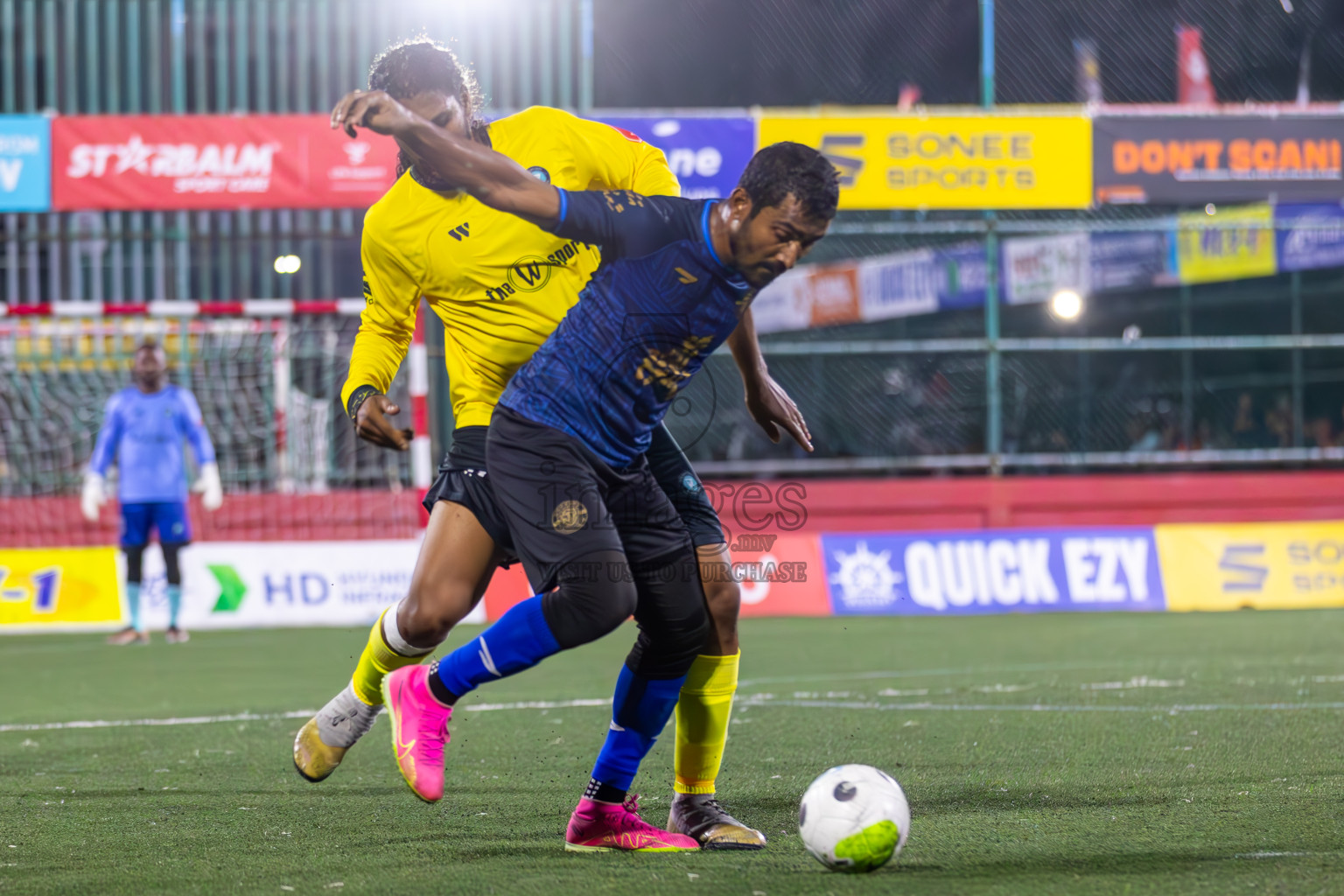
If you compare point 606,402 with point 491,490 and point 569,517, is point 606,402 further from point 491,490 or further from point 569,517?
point 491,490

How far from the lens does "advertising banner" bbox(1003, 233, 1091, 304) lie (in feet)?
54.0

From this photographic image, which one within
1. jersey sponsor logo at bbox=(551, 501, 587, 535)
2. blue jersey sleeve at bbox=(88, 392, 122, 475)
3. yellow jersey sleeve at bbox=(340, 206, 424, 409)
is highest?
yellow jersey sleeve at bbox=(340, 206, 424, 409)

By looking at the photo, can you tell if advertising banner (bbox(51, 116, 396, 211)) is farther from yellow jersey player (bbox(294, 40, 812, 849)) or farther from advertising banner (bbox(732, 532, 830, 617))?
yellow jersey player (bbox(294, 40, 812, 849))

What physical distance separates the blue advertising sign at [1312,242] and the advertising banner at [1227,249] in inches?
6.4

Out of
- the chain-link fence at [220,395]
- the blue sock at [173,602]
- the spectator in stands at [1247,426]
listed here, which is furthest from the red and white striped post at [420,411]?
the spectator in stands at [1247,426]

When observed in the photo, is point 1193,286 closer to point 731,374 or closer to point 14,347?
point 731,374

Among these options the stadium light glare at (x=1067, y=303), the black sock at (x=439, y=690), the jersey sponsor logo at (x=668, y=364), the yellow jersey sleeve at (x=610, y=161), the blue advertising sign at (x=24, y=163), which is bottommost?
the black sock at (x=439, y=690)

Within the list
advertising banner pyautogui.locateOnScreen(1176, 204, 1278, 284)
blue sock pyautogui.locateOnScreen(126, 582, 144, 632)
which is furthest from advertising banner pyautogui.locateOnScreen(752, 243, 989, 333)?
blue sock pyautogui.locateOnScreen(126, 582, 144, 632)

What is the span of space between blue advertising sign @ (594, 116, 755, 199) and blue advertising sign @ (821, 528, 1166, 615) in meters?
3.61

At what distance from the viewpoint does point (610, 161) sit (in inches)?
170

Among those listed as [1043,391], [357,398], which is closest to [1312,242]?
[1043,391]

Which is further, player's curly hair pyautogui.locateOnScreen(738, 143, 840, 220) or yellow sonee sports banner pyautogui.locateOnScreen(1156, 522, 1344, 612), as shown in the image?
yellow sonee sports banner pyautogui.locateOnScreen(1156, 522, 1344, 612)

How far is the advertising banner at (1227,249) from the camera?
15.9 meters

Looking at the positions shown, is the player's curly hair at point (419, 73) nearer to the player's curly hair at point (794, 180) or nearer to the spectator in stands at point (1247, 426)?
the player's curly hair at point (794, 180)
